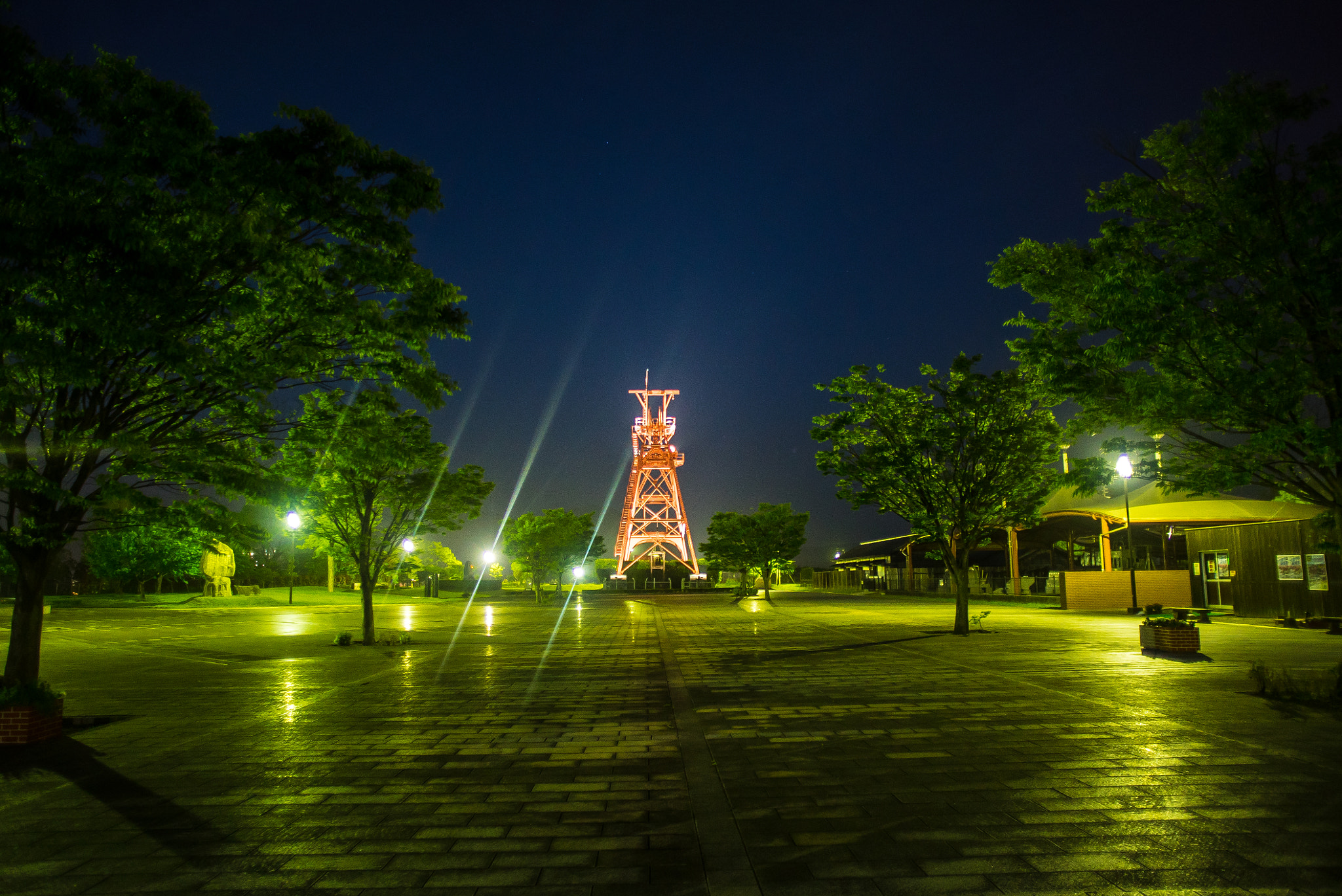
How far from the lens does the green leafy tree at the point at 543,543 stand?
42.0 m

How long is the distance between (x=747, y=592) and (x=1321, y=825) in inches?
1611

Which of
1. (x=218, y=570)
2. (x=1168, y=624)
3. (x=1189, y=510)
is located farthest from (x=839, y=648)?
(x=218, y=570)

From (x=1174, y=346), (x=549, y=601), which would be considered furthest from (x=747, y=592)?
(x=1174, y=346)

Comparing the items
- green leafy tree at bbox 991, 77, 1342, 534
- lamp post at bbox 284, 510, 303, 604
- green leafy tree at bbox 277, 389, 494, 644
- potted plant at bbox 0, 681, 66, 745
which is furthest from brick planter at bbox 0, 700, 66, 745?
green leafy tree at bbox 991, 77, 1342, 534

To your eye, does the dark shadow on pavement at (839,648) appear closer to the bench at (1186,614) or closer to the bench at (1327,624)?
the bench at (1186,614)

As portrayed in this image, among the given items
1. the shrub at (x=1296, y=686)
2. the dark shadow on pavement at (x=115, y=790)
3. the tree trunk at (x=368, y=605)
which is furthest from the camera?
the tree trunk at (x=368, y=605)

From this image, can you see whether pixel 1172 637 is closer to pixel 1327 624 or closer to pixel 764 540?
pixel 1327 624

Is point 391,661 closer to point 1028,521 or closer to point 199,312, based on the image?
point 199,312

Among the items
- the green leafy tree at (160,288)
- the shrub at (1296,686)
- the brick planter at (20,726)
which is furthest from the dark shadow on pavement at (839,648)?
the brick planter at (20,726)

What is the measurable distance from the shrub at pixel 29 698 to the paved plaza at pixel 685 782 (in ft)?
1.56

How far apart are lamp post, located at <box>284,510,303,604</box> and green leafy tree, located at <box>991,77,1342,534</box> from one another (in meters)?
14.0

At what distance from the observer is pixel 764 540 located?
43.7 metres

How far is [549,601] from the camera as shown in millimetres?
39938

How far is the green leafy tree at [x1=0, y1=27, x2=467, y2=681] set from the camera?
23.6ft
